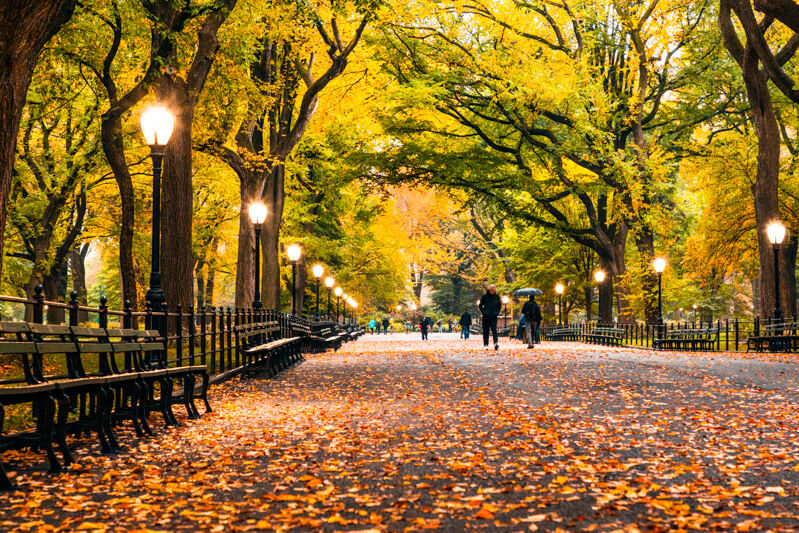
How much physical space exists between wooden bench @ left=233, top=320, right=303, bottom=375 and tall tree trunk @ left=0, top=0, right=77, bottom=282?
19.7ft

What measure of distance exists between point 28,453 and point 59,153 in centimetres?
2748

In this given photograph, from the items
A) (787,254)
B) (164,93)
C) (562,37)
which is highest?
(562,37)

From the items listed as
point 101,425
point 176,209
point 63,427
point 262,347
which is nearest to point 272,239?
point 176,209

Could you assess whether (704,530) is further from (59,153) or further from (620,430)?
(59,153)

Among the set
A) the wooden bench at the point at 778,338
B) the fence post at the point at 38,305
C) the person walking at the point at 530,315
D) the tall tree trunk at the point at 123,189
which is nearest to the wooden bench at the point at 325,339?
the person walking at the point at 530,315

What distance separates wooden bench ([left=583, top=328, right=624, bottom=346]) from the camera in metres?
33.6

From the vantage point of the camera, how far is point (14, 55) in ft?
28.9

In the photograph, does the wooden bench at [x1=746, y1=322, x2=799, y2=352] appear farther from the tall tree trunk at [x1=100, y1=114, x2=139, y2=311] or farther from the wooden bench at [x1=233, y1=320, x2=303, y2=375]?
the tall tree trunk at [x1=100, y1=114, x2=139, y2=311]

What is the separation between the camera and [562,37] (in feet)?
108

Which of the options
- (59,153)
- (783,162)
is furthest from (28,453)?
(783,162)

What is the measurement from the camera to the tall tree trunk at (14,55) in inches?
340

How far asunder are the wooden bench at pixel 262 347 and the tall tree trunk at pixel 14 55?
5993 mm

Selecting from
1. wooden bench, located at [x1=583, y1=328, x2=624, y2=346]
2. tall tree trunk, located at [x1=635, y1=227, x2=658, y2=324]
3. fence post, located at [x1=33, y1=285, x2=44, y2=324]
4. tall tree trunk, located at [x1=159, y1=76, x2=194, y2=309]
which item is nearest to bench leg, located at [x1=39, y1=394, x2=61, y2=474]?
fence post, located at [x1=33, y1=285, x2=44, y2=324]

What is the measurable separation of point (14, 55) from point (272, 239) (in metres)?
18.8
